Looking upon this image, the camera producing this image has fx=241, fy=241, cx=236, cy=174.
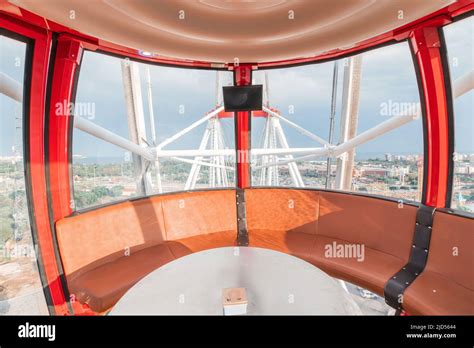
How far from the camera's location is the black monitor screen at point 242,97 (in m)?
3.47

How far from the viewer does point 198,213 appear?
12.9ft

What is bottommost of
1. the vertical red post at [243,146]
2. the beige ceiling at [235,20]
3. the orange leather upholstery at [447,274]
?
the orange leather upholstery at [447,274]

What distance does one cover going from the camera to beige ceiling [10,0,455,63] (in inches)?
51.1

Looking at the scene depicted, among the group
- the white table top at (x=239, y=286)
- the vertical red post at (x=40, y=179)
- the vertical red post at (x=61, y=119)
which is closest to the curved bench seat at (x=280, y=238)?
the vertical red post at (x=40, y=179)

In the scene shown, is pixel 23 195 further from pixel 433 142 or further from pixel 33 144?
pixel 433 142

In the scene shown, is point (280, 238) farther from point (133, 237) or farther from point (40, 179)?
point (40, 179)

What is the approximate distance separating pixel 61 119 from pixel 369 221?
→ 420cm

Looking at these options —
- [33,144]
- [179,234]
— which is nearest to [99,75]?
[33,144]

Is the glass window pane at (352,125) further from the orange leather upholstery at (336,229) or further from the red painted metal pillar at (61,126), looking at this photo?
the red painted metal pillar at (61,126)

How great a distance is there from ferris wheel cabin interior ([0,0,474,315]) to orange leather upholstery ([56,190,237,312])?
17mm

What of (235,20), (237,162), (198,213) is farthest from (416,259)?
(235,20)

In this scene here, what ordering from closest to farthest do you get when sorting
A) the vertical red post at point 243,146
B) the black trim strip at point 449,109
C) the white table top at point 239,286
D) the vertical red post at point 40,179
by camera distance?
the white table top at point 239,286 < the vertical red post at point 40,179 < the black trim strip at point 449,109 < the vertical red post at point 243,146

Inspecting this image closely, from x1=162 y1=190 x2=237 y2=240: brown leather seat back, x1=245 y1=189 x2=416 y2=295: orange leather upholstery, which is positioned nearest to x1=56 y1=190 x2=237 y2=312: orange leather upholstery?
x1=162 y1=190 x2=237 y2=240: brown leather seat back

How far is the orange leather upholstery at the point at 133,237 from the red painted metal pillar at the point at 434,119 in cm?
276
